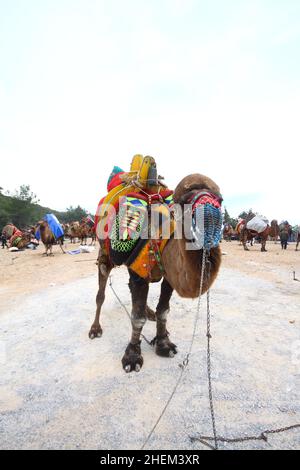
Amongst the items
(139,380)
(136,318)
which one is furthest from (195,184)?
(139,380)

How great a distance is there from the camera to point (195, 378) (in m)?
2.92

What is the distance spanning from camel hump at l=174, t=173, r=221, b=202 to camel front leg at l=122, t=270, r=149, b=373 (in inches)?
49.5

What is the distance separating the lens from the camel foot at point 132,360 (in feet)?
10.2

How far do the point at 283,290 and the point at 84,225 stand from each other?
21624mm

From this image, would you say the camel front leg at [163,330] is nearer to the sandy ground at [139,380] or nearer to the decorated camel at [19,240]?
the sandy ground at [139,380]

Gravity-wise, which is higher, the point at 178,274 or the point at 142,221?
the point at 142,221

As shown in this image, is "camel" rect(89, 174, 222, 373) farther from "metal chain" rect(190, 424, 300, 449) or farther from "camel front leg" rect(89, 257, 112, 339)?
"metal chain" rect(190, 424, 300, 449)

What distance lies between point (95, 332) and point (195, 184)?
112 inches

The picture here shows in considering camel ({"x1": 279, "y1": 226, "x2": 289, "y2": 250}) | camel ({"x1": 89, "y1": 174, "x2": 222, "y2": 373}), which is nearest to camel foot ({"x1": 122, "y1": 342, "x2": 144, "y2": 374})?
camel ({"x1": 89, "y1": 174, "x2": 222, "y2": 373})

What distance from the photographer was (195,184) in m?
2.28

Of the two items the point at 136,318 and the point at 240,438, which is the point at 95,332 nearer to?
the point at 136,318

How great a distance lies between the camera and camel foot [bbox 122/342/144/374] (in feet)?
10.2

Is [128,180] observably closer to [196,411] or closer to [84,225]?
[196,411]
